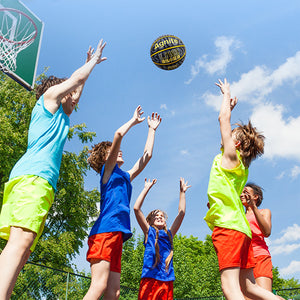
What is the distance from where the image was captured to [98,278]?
335 cm

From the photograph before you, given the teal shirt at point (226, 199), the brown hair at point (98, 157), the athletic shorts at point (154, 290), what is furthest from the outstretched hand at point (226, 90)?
the athletic shorts at point (154, 290)

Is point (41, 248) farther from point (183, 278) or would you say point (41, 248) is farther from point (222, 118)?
point (222, 118)

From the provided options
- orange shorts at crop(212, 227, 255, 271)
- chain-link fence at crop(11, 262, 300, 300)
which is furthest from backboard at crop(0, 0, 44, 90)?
orange shorts at crop(212, 227, 255, 271)

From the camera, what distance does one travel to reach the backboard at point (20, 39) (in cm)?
953

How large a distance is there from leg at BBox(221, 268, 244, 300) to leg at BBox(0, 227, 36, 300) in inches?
67.6

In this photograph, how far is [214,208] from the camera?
11.1ft

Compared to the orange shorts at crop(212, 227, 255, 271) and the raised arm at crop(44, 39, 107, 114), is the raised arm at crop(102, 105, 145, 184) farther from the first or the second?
the orange shorts at crop(212, 227, 255, 271)

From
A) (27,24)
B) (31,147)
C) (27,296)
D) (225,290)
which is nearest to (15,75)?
(27,24)

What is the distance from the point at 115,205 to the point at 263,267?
7.94 ft

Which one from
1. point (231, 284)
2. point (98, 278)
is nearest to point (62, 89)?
point (98, 278)

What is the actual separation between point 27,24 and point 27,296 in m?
7.56

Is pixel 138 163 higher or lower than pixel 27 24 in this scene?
lower

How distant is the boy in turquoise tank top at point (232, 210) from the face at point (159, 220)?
189 cm

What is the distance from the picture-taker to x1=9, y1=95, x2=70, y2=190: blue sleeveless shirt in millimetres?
2965
